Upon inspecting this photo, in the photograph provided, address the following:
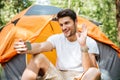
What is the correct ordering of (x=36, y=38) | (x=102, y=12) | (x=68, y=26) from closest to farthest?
1. (x=68, y=26)
2. (x=36, y=38)
3. (x=102, y=12)

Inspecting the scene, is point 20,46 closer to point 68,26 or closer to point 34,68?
point 34,68

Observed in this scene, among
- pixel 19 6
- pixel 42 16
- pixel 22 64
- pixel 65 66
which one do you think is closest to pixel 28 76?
pixel 65 66

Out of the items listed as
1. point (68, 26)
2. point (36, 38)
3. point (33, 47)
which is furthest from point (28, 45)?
point (36, 38)

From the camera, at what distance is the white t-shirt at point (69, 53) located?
282 centimetres

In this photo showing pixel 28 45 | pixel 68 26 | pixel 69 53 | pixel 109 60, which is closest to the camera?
pixel 28 45

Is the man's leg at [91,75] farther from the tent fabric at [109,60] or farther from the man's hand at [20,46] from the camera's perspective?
the tent fabric at [109,60]

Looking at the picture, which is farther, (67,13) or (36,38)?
(36,38)

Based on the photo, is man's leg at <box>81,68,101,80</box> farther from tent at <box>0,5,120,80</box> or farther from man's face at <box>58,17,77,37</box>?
tent at <box>0,5,120,80</box>

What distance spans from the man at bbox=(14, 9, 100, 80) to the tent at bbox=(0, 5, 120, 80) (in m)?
0.83

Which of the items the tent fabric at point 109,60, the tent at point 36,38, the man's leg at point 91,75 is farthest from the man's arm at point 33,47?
the tent fabric at point 109,60

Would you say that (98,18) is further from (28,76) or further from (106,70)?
(28,76)

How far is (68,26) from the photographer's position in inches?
108

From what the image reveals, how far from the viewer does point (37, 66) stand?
8.36 ft

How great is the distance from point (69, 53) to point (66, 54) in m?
0.03
